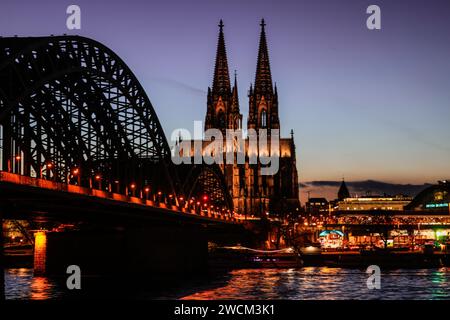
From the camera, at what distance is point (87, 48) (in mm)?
64562

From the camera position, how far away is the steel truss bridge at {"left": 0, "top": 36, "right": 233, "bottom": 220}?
5141cm

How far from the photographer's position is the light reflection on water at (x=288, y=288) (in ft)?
225

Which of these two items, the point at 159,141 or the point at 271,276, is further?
the point at 271,276

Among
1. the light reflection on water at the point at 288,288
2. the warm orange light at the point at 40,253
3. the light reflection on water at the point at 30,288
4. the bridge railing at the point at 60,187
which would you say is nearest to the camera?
the bridge railing at the point at 60,187

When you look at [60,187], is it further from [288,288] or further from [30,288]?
[288,288]

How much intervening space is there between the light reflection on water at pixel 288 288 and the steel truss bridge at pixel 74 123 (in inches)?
375

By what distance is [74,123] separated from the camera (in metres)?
69.6

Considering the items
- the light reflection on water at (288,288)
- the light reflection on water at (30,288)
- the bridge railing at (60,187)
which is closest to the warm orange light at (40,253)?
the light reflection on water at (30,288)

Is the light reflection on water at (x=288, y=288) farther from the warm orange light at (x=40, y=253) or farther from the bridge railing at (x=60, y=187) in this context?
the bridge railing at (x=60, y=187)

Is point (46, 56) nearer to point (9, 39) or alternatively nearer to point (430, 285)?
point (9, 39)
